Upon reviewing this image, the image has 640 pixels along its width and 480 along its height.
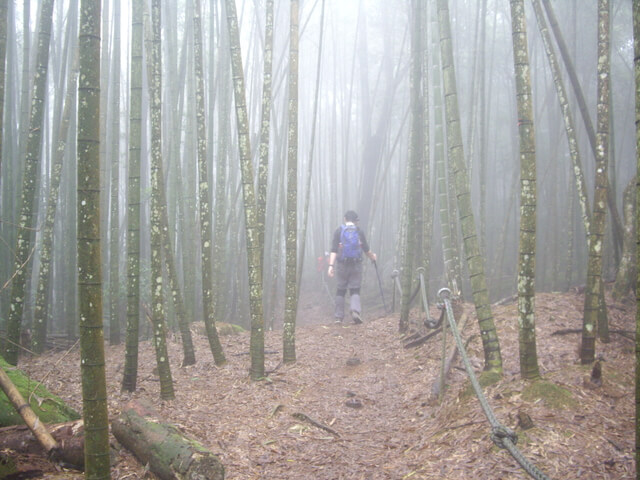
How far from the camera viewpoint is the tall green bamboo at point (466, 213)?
10.7 ft

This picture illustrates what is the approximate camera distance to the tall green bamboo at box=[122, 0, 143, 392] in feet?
11.5

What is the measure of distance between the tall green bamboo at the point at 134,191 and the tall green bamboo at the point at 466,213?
7.18 feet

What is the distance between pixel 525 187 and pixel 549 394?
120 centimetres

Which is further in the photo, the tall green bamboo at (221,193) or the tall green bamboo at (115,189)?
the tall green bamboo at (221,193)

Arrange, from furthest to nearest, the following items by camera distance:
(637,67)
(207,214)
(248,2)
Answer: (248,2) < (207,214) < (637,67)

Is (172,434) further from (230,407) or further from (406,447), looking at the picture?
(406,447)

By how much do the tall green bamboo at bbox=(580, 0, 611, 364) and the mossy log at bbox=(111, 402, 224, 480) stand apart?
2424 mm

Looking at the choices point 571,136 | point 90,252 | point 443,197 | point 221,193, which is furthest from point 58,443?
point 221,193

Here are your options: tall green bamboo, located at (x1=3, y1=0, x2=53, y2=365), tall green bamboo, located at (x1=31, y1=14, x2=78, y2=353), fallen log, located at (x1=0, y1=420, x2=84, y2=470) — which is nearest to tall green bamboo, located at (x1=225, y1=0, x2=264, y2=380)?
tall green bamboo, located at (x1=3, y1=0, x2=53, y2=365)

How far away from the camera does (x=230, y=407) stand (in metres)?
3.64

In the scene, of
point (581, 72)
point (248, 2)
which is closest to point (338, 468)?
point (581, 72)

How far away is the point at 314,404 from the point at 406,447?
1.07 metres

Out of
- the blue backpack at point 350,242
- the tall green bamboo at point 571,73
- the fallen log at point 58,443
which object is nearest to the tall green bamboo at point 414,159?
the blue backpack at point 350,242

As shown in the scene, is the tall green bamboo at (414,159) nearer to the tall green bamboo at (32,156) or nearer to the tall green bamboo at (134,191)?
the tall green bamboo at (134,191)
